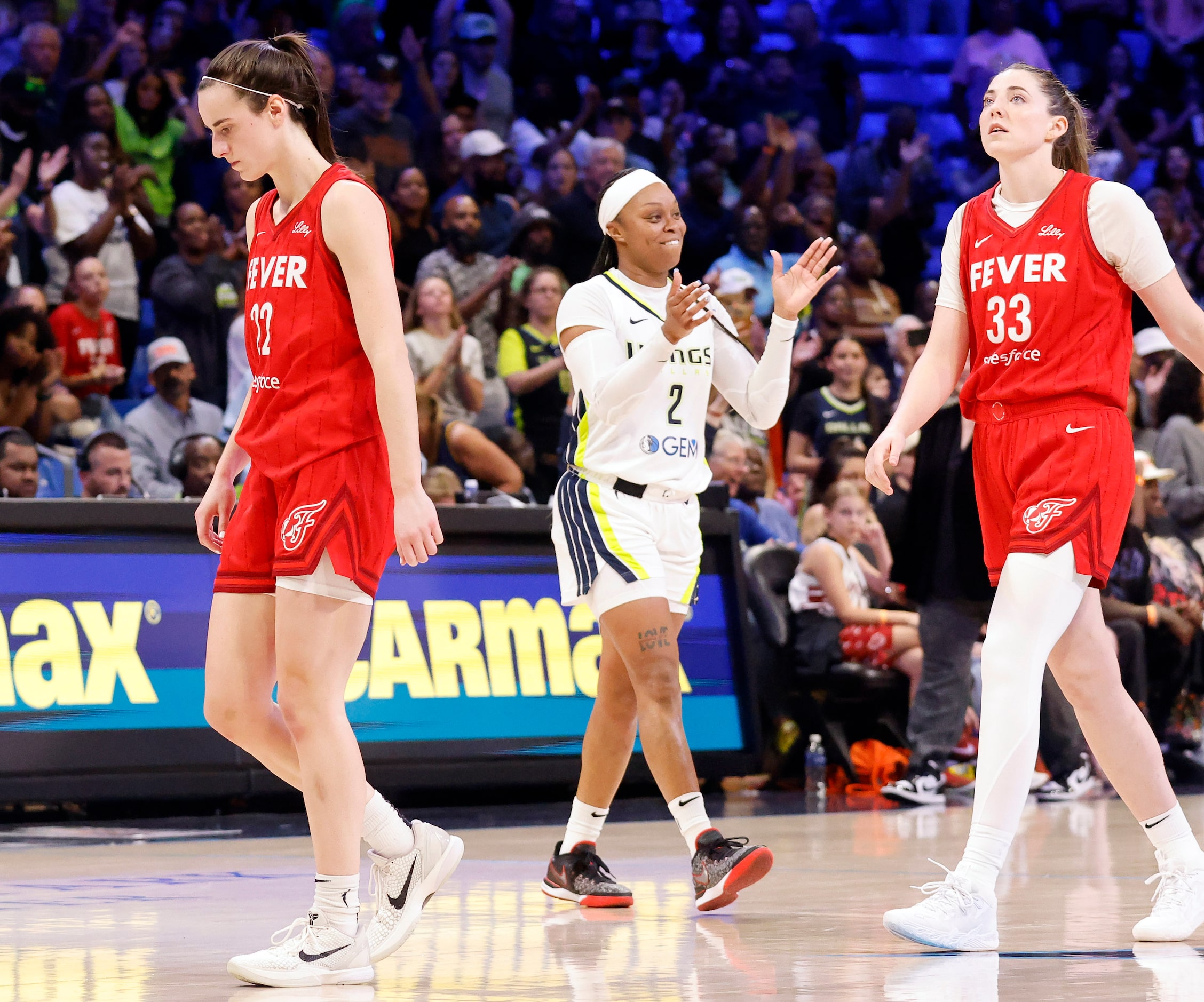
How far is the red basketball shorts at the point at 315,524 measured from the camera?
391 centimetres

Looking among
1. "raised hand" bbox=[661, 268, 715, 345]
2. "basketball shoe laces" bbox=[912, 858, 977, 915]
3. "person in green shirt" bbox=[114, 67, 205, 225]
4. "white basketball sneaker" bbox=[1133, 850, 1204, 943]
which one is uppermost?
"person in green shirt" bbox=[114, 67, 205, 225]

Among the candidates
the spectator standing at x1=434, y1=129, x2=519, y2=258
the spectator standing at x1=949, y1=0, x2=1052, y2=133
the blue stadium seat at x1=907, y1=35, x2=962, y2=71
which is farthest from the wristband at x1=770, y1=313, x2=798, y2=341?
the blue stadium seat at x1=907, y1=35, x2=962, y2=71

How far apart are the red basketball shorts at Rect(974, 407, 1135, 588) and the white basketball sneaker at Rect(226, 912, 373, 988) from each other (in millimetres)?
1902

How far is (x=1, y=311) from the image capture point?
31.4 ft

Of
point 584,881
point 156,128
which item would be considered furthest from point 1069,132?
point 156,128

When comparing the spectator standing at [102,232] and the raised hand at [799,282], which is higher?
the spectator standing at [102,232]

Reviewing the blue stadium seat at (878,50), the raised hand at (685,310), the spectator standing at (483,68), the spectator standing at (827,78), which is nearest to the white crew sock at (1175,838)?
the raised hand at (685,310)

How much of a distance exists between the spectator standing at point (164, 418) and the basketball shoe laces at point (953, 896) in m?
6.28

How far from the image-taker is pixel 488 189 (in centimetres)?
1266

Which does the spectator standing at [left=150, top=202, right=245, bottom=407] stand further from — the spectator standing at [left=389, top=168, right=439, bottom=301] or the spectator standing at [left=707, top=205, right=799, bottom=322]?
the spectator standing at [left=707, top=205, right=799, bottom=322]

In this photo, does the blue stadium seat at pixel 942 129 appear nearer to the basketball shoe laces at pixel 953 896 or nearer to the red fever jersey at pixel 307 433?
the basketball shoe laces at pixel 953 896

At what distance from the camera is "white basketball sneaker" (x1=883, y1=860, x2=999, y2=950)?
4.27m

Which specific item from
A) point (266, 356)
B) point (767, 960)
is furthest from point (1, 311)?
point (767, 960)

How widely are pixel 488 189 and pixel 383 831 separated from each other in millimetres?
8917
